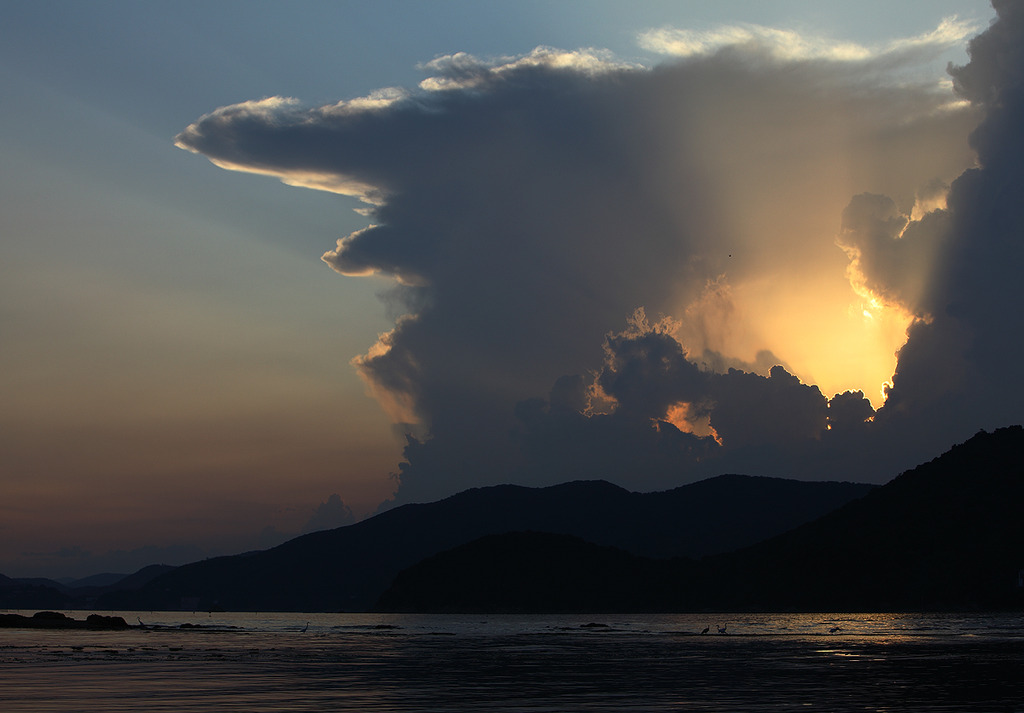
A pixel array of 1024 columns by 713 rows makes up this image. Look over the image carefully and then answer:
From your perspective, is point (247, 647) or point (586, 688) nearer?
point (586, 688)

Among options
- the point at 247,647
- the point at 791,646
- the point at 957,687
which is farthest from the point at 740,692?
the point at 247,647

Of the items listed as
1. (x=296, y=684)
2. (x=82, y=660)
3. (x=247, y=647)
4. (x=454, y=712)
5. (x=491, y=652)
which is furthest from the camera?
(x=247, y=647)

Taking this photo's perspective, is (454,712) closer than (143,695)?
Yes

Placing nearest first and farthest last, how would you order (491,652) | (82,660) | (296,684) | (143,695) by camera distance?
(143,695) → (296,684) → (82,660) → (491,652)

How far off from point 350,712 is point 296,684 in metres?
17.1

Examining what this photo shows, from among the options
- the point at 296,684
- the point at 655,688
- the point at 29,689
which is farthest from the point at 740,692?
the point at 29,689

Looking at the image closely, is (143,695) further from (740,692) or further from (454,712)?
(740,692)

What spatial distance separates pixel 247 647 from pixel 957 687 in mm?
83420

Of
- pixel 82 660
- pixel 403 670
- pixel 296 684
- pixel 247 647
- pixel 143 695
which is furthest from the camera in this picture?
pixel 247 647

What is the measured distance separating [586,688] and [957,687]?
2074 cm

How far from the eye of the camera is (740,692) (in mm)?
54812

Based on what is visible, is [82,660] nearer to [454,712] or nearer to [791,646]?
[454,712]

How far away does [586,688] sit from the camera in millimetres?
58031

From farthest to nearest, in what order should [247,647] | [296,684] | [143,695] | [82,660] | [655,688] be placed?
[247,647], [82,660], [296,684], [655,688], [143,695]
